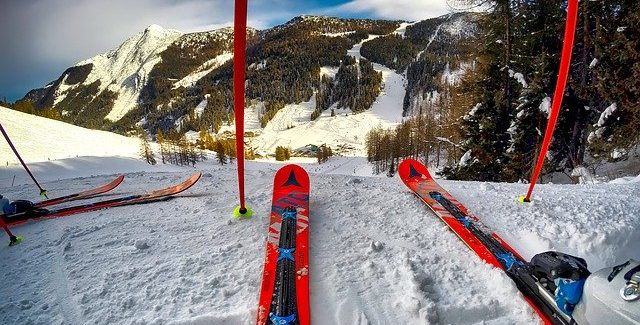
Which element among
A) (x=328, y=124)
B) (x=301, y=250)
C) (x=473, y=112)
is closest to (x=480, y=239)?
(x=301, y=250)

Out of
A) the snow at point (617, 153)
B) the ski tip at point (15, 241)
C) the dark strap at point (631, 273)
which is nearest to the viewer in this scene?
the dark strap at point (631, 273)

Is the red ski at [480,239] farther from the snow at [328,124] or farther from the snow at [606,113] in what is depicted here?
the snow at [328,124]

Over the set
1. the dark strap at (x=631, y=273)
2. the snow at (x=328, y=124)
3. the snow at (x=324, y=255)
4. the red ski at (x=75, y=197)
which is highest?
the dark strap at (x=631, y=273)

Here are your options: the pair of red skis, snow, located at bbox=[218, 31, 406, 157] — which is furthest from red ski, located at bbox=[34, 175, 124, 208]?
snow, located at bbox=[218, 31, 406, 157]

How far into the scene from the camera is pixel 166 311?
137 inches

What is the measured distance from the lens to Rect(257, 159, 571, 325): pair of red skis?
346 centimetres

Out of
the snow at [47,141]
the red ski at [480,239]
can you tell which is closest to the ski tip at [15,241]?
the red ski at [480,239]

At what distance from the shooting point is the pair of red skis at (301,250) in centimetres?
346

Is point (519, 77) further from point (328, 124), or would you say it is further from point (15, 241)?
point (328, 124)

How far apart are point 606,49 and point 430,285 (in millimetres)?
15324

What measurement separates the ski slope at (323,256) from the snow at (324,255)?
2 centimetres

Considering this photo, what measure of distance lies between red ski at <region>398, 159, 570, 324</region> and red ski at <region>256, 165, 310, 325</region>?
7.02ft

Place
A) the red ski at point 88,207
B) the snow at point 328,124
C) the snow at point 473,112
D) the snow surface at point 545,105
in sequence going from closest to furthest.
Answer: the red ski at point 88,207
the snow surface at point 545,105
the snow at point 473,112
the snow at point 328,124

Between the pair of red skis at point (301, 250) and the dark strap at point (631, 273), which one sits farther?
the pair of red skis at point (301, 250)
